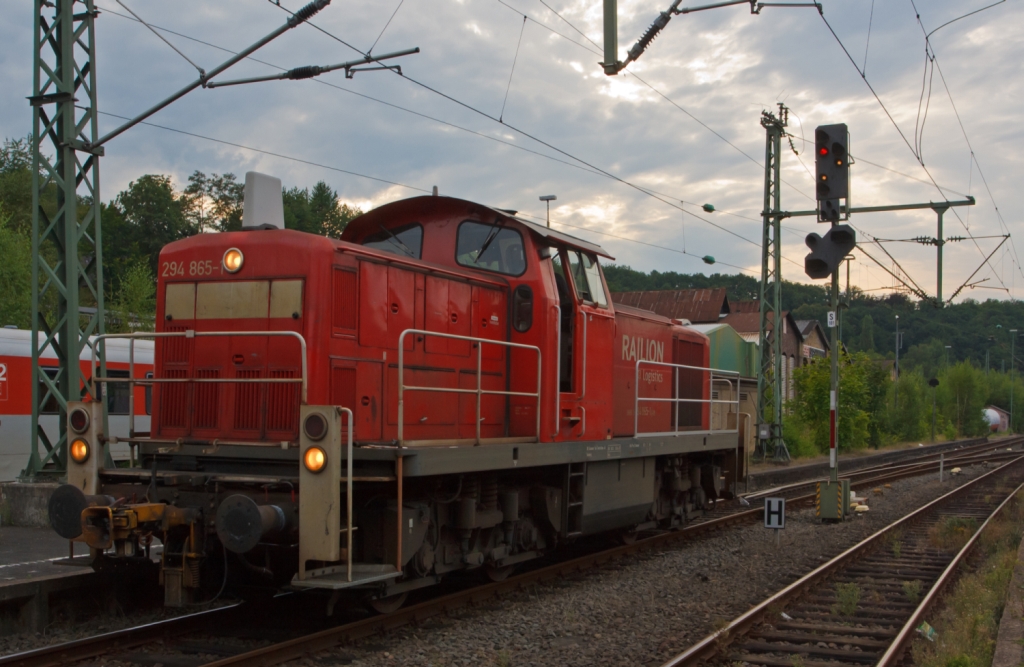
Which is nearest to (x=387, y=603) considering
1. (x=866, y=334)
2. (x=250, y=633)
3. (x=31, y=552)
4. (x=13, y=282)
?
(x=250, y=633)

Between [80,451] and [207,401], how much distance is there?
100 centimetres

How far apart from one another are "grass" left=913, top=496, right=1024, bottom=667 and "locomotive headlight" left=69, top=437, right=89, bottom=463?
633cm

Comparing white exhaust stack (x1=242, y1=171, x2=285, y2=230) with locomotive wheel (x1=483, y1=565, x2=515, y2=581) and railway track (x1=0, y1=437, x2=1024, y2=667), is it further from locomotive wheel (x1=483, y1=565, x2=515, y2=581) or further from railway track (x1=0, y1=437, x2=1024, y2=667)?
locomotive wheel (x1=483, y1=565, x2=515, y2=581)

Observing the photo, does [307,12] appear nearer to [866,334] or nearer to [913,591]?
[913,591]

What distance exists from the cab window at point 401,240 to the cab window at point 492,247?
0.43 meters

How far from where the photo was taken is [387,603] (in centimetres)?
684

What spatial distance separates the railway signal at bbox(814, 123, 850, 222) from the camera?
479 inches

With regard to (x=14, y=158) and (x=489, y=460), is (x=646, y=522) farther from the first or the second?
(x=14, y=158)

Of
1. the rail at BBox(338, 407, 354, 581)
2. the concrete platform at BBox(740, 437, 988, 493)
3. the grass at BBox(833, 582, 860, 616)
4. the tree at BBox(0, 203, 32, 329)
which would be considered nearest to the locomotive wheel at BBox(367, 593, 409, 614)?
the rail at BBox(338, 407, 354, 581)

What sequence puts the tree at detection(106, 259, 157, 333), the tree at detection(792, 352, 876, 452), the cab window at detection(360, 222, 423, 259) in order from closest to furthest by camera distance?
1. the cab window at detection(360, 222, 423, 259)
2. the tree at detection(106, 259, 157, 333)
3. the tree at detection(792, 352, 876, 452)

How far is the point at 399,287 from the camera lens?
7262mm

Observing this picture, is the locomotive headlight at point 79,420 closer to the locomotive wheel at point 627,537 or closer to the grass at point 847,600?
the grass at point 847,600

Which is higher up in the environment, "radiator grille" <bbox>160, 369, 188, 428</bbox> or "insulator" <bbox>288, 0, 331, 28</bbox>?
"insulator" <bbox>288, 0, 331, 28</bbox>

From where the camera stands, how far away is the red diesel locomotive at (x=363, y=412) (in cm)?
600
